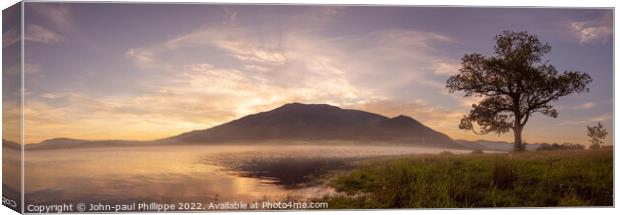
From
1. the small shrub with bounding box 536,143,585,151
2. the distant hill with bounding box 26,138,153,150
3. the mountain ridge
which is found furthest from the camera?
the small shrub with bounding box 536,143,585,151

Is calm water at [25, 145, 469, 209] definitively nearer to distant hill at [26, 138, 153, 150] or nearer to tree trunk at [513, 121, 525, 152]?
distant hill at [26, 138, 153, 150]

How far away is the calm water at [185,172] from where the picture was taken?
41.7 ft

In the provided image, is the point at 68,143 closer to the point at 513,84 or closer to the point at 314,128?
the point at 314,128

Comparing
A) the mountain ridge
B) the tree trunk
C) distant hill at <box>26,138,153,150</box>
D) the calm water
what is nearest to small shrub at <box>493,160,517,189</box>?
the tree trunk

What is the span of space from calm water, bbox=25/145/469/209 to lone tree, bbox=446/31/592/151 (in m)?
1.78

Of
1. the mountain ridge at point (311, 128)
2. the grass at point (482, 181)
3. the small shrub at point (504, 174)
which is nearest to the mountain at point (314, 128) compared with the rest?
the mountain ridge at point (311, 128)

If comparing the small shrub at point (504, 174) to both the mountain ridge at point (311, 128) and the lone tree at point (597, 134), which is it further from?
the lone tree at point (597, 134)

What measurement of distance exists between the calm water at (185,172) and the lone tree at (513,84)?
70.2 inches

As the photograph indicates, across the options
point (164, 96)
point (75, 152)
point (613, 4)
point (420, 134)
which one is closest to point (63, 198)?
point (75, 152)

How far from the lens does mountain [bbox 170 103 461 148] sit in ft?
42.9

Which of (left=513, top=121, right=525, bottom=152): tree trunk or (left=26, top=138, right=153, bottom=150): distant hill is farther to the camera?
(left=513, top=121, right=525, bottom=152): tree trunk

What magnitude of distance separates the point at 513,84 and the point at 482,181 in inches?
78.8

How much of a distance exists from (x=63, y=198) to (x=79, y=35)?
9.47 ft

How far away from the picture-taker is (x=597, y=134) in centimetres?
1390
